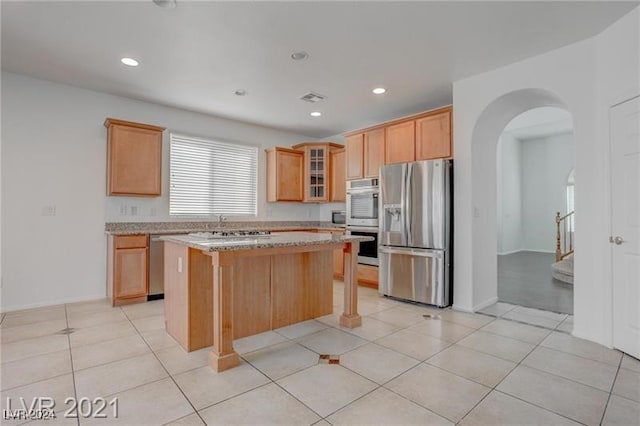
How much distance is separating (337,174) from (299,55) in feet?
9.55

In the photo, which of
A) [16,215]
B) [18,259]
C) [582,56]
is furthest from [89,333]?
[582,56]

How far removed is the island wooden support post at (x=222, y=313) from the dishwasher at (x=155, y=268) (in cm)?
226

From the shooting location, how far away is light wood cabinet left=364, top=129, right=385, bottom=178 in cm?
480

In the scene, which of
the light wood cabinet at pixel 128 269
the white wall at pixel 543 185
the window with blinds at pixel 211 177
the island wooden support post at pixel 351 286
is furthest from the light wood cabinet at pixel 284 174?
the white wall at pixel 543 185

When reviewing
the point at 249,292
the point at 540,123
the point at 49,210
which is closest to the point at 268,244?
the point at 249,292

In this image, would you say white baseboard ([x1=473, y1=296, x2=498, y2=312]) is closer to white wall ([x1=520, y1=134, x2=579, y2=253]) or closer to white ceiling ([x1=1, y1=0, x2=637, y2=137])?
white ceiling ([x1=1, y1=0, x2=637, y2=137])

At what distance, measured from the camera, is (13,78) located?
12.3ft

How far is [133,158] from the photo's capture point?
4262 millimetres

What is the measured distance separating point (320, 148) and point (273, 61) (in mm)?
2795

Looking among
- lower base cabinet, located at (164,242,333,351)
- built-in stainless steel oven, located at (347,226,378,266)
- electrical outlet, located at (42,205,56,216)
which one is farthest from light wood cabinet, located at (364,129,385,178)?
electrical outlet, located at (42,205,56,216)

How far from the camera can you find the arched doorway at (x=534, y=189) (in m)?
7.87

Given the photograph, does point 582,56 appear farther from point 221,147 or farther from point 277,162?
point 221,147

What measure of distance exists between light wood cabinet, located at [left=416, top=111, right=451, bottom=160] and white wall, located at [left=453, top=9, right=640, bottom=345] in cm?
14

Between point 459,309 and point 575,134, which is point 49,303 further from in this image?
point 575,134
